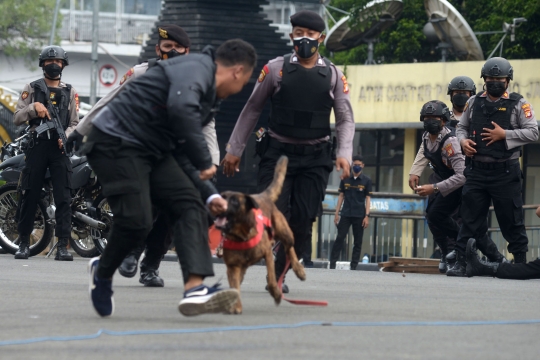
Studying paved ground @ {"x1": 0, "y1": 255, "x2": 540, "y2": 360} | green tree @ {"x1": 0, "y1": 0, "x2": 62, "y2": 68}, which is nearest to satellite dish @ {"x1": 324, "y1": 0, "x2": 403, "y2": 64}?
→ paved ground @ {"x1": 0, "y1": 255, "x2": 540, "y2": 360}

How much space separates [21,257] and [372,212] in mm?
8747

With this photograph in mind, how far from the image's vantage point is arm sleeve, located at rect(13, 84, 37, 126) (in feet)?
40.6

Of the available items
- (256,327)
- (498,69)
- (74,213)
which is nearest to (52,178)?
(74,213)

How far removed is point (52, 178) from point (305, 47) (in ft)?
16.3

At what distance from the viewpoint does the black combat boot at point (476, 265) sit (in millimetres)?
11570

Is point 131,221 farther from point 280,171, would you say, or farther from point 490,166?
point 490,166

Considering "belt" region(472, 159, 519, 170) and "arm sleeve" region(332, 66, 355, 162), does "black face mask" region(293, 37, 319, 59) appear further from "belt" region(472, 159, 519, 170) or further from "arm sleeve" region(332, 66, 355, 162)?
"belt" region(472, 159, 519, 170)

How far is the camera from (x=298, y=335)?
5.80 meters

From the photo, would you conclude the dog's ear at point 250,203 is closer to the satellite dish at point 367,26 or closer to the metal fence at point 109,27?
the satellite dish at point 367,26

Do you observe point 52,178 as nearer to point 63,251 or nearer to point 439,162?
point 63,251

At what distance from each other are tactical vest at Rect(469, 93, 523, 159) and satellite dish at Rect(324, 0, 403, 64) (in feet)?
52.7

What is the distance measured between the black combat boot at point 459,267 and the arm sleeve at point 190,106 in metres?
6.34

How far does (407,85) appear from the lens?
26.9m

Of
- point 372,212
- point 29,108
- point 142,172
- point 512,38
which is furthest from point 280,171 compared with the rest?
point 512,38
